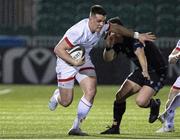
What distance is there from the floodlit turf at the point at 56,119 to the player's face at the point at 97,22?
147 cm

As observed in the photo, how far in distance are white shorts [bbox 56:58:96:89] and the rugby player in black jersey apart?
1.00ft

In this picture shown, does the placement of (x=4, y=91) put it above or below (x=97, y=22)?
below

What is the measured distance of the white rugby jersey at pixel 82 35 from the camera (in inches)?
408

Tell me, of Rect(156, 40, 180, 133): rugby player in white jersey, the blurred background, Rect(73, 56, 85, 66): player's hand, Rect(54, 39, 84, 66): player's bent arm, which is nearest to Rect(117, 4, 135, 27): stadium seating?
the blurred background

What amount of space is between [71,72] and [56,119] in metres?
2.91

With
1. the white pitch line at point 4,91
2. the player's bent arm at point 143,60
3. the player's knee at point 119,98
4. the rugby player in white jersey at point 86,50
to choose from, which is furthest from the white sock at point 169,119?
the white pitch line at point 4,91

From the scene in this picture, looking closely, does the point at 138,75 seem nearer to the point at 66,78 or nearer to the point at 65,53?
the point at 66,78

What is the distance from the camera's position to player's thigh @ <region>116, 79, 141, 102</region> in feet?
36.0

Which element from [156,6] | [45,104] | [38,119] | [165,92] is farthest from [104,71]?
[38,119]

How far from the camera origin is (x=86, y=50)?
1076 cm

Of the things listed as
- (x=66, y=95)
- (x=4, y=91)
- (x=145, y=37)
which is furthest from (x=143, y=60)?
(x=4, y=91)

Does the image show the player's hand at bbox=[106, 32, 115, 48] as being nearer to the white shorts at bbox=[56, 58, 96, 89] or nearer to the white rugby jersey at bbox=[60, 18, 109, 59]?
the white rugby jersey at bbox=[60, 18, 109, 59]

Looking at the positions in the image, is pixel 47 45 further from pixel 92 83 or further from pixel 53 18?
pixel 92 83

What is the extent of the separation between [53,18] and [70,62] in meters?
20.9
